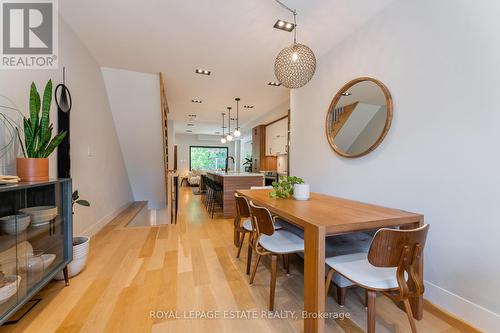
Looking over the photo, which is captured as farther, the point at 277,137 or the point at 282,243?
the point at 277,137

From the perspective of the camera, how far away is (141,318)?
4.73 feet

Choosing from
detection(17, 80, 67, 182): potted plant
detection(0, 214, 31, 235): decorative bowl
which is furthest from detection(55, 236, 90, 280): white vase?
detection(17, 80, 67, 182): potted plant

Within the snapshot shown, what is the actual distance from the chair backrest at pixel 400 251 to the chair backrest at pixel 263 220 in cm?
68

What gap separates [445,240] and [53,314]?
116 inches

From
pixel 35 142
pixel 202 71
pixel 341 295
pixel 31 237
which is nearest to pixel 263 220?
pixel 341 295

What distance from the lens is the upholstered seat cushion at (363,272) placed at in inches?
46.3

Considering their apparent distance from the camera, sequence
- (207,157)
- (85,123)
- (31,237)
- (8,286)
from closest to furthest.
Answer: (8,286) → (31,237) → (85,123) → (207,157)

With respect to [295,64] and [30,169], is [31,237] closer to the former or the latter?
[30,169]

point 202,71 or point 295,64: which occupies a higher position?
point 202,71

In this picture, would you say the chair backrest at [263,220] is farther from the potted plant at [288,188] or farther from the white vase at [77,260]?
the white vase at [77,260]

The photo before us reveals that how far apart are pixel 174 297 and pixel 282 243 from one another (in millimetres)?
979

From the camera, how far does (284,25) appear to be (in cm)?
225

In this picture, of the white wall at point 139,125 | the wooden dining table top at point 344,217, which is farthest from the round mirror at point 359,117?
the white wall at point 139,125

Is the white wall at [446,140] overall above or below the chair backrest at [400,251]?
above
